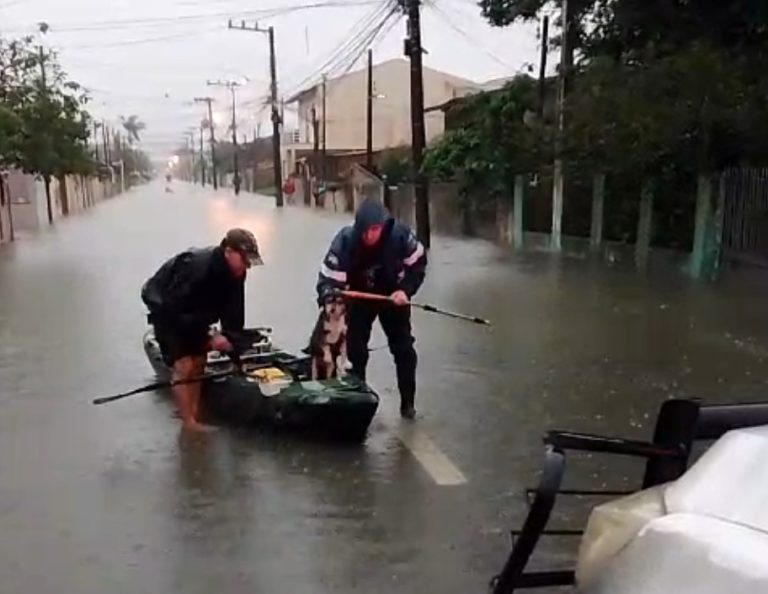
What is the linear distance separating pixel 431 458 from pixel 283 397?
98 centimetres

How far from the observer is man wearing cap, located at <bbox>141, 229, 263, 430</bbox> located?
300 inches

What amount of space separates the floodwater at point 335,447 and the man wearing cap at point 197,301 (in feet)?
1.71

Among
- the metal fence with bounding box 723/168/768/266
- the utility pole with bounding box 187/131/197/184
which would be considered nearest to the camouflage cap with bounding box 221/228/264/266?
the metal fence with bounding box 723/168/768/266

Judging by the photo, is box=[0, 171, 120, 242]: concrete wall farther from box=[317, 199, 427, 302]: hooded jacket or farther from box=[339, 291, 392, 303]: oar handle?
box=[339, 291, 392, 303]: oar handle

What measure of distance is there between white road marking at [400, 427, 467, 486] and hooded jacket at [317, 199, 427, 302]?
3.00 feet

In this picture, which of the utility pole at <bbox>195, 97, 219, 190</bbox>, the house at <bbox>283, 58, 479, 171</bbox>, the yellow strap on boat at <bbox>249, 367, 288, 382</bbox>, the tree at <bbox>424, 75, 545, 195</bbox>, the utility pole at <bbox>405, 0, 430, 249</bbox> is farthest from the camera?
the utility pole at <bbox>195, 97, 219, 190</bbox>

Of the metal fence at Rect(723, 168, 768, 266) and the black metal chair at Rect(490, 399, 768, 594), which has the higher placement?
the black metal chair at Rect(490, 399, 768, 594)

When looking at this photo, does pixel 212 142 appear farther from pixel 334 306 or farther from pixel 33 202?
pixel 334 306

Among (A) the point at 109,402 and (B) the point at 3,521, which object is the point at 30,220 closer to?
(A) the point at 109,402

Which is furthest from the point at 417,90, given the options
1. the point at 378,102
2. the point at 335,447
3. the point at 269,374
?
the point at 378,102

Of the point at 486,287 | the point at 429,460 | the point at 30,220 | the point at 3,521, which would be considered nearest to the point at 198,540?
the point at 3,521

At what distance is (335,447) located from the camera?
24.3 ft

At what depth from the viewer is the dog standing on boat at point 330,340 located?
7.94m

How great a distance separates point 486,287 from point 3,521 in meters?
12.2
